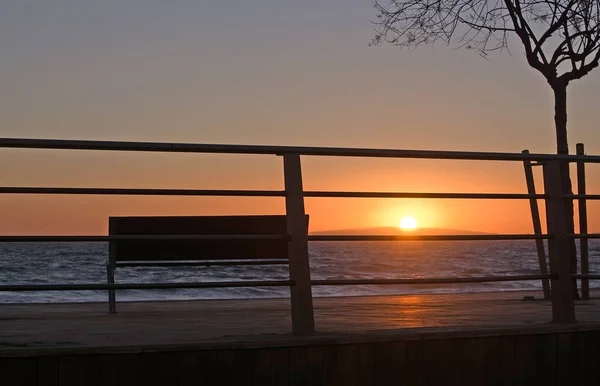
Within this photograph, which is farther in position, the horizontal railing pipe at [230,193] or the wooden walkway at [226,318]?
the wooden walkway at [226,318]

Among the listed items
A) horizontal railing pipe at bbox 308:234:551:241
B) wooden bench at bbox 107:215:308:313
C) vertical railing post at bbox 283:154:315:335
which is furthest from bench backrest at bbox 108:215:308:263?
vertical railing post at bbox 283:154:315:335

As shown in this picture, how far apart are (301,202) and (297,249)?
264 millimetres

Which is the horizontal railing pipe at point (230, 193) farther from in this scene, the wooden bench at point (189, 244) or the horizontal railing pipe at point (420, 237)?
the wooden bench at point (189, 244)

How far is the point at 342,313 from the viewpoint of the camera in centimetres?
758

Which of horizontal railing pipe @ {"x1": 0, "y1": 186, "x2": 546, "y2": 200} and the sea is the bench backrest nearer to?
horizontal railing pipe @ {"x1": 0, "y1": 186, "x2": 546, "y2": 200}

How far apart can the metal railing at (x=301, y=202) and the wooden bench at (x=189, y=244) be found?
2.74 m

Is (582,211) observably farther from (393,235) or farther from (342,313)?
(393,235)

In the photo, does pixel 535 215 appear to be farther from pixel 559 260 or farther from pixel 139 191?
pixel 139 191

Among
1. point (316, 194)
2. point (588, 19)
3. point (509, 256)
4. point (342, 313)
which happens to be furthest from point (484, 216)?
point (509, 256)

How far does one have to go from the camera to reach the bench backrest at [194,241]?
859 centimetres

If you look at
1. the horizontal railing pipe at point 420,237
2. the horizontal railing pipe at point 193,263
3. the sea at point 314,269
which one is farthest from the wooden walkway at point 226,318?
the sea at point 314,269

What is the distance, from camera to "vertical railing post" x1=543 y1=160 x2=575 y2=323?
6535 millimetres

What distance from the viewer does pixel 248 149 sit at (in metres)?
5.47

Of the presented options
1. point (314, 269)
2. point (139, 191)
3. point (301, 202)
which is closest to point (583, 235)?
point (301, 202)
